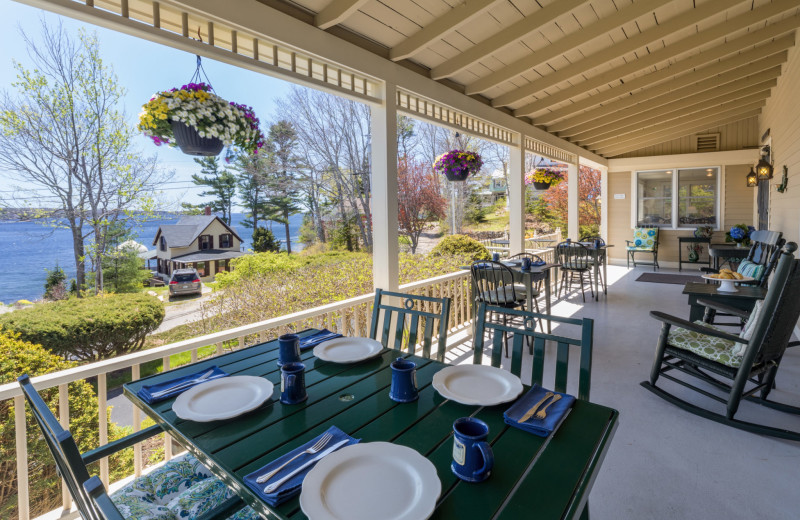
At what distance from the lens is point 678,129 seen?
830 centimetres

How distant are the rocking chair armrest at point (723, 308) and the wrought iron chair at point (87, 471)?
13.0ft

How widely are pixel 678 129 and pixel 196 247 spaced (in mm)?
9718

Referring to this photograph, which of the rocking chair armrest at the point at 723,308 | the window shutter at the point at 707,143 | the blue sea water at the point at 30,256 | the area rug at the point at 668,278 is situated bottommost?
the area rug at the point at 668,278

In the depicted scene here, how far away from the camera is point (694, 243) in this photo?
368 inches

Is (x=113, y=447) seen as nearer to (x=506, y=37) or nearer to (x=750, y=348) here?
(x=750, y=348)

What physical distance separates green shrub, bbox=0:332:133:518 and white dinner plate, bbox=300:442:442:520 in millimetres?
2527

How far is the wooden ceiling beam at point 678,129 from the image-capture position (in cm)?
766

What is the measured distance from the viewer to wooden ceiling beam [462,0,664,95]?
10.6 feet

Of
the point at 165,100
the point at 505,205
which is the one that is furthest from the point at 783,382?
the point at 505,205

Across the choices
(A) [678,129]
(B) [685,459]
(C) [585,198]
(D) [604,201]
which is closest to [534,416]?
(B) [685,459]

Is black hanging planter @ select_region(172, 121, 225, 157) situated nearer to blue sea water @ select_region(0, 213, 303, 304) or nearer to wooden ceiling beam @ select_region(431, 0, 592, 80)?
wooden ceiling beam @ select_region(431, 0, 592, 80)

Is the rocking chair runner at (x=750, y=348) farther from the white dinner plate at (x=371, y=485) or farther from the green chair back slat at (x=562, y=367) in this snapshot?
the white dinner plate at (x=371, y=485)

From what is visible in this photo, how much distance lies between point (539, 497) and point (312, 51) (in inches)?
110

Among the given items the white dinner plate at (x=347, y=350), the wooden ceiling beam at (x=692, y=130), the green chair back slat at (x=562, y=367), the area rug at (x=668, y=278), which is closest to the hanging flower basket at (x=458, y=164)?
the white dinner plate at (x=347, y=350)
